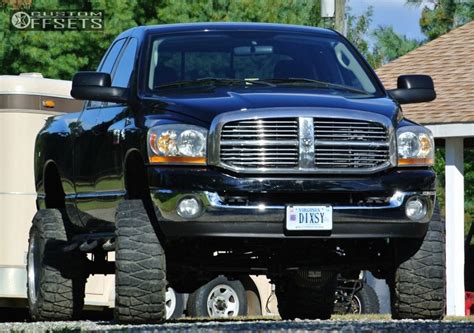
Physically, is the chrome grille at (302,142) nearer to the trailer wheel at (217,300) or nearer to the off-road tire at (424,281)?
the off-road tire at (424,281)

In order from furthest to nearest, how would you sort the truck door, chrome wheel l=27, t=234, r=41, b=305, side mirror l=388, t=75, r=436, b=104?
chrome wheel l=27, t=234, r=41, b=305 < the truck door < side mirror l=388, t=75, r=436, b=104

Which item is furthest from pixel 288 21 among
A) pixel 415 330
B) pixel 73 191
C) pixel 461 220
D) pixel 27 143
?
pixel 415 330

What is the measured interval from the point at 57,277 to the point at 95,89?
8.83ft

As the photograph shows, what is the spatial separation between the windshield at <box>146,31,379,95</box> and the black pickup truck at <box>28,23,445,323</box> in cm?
1

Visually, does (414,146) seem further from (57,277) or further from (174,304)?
(174,304)

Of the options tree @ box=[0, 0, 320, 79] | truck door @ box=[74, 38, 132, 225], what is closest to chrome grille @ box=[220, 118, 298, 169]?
truck door @ box=[74, 38, 132, 225]

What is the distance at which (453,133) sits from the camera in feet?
76.5

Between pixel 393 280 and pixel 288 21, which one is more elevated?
pixel 288 21

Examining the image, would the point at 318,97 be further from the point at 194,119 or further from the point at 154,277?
the point at 154,277

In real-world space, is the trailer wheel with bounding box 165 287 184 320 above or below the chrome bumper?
below

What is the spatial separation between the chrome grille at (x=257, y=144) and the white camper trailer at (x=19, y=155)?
9088mm

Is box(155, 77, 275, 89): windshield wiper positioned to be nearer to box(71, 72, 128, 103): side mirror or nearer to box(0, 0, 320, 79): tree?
box(71, 72, 128, 103): side mirror

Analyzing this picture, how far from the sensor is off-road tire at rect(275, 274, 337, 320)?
1394 centimetres

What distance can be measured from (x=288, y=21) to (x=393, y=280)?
34245 millimetres
